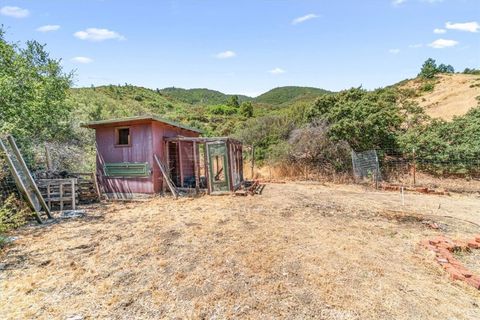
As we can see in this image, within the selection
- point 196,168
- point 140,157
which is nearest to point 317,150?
point 196,168

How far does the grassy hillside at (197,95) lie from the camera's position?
4828 cm

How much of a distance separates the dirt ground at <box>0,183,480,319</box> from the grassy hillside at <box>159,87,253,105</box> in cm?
4322

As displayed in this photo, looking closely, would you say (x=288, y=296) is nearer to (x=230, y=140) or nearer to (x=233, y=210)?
(x=233, y=210)

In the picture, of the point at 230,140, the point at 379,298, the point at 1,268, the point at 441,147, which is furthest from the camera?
the point at 441,147

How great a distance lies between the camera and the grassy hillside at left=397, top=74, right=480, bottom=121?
764 inches

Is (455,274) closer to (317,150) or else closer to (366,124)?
(366,124)

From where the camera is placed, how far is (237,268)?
372 cm

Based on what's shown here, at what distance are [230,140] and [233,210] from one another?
3249 mm

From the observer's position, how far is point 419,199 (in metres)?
8.67

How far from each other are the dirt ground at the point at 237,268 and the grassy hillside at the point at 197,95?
1701 inches

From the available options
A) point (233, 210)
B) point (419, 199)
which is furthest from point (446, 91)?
point (233, 210)

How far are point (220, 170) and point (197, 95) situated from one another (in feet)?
145

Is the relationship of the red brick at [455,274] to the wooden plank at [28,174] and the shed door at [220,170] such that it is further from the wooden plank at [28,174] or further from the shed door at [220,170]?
the wooden plank at [28,174]

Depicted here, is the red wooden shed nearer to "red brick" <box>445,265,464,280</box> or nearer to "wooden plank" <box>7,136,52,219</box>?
"wooden plank" <box>7,136,52,219</box>
